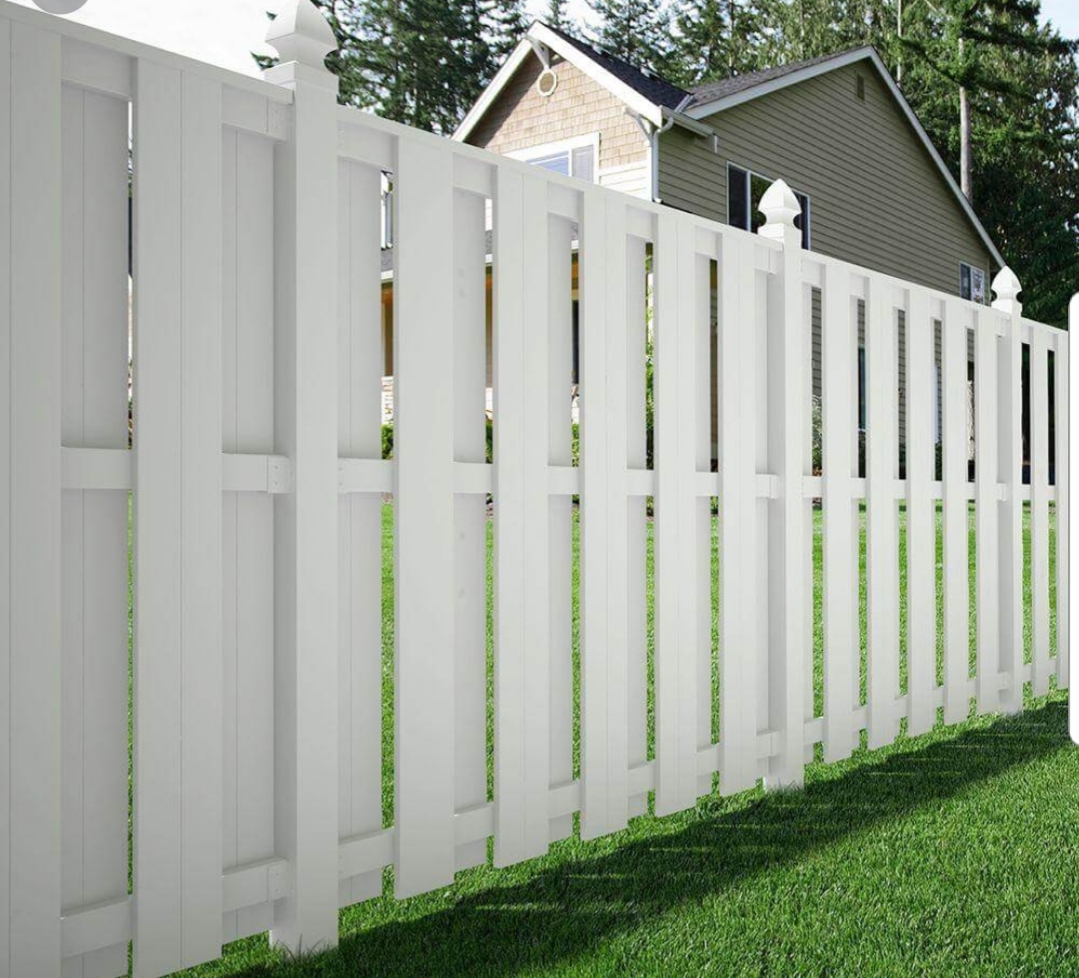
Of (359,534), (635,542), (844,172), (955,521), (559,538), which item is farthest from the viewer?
(844,172)

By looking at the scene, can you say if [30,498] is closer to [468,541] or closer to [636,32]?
[468,541]

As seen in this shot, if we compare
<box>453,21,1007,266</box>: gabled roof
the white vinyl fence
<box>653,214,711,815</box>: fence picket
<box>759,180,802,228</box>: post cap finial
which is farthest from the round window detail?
<box>653,214,711,815</box>: fence picket

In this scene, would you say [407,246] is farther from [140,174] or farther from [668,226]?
[668,226]

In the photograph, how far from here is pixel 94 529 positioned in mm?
2090

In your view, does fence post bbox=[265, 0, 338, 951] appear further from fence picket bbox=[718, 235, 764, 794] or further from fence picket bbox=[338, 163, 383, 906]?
fence picket bbox=[718, 235, 764, 794]

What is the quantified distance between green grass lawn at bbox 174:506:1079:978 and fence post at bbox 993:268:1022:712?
→ 1.38 meters

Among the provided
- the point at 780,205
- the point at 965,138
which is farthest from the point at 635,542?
the point at 965,138

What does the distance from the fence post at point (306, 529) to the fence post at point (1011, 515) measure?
139 inches

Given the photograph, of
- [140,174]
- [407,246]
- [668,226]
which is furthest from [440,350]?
[668,226]

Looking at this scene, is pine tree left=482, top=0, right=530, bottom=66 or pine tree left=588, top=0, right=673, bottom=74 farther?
pine tree left=588, top=0, right=673, bottom=74

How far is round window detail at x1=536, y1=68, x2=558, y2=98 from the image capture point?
1565cm

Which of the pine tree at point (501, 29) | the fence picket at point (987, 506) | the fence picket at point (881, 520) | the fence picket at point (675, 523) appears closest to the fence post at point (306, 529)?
the fence picket at point (675, 523)

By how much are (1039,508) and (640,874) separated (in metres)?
3.26

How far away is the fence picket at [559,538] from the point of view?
9.70 feet
